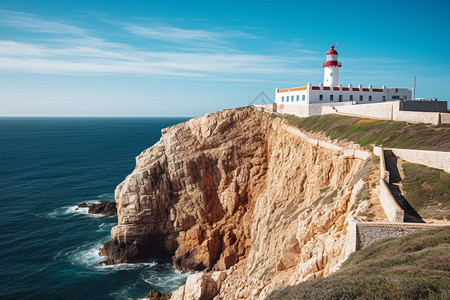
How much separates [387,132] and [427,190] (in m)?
10.9

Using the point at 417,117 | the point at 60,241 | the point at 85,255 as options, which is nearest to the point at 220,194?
the point at 85,255

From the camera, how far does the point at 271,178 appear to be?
133 ft

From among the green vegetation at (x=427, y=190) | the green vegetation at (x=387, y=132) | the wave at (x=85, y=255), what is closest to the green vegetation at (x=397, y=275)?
the green vegetation at (x=427, y=190)

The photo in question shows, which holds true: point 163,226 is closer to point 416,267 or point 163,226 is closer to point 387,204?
point 387,204

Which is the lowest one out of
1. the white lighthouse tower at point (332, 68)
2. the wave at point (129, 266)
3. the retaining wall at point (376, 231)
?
the wave at point (129, 266)

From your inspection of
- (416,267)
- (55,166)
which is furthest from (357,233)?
(55,166)

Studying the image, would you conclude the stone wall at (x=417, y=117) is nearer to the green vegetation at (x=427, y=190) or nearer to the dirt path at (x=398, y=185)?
the dirt path at (x=398, y=185)

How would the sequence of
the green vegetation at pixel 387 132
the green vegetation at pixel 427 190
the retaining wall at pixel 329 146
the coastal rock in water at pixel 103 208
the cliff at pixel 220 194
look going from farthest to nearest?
the coastal rock in water at pixel 103 208, the cliff at pixel 220 194, the retaining wall at pixel 329 146, the green vegetation at pixel 387 132, the green vegetation at pixel 427 190

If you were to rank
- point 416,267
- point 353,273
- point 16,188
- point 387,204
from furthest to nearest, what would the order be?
point 16,188 < point 387,204 < point 353,273 < point 416,267

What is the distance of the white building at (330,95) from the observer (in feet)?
153

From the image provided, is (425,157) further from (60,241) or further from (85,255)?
(60,241)

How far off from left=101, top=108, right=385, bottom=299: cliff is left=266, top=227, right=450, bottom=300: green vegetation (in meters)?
14.8

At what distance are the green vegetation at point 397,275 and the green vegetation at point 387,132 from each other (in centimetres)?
1352

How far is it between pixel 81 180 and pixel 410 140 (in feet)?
202
